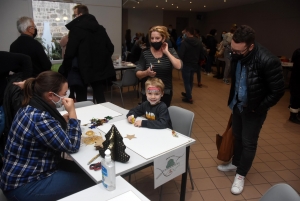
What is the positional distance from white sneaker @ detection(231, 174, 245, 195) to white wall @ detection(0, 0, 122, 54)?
491cm

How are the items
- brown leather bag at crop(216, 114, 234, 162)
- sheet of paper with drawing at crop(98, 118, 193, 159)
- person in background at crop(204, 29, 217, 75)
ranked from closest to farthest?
sheet of paper with drawing at crop(98, 118, 193, 159) → brown leather bag at crop(216, 114, 234, 162) → person in background at crop(204, 29, 217, 75)

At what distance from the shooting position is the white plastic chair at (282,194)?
0.98 metres

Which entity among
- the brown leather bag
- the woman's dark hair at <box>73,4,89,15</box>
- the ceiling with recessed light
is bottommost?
the brown leather bag

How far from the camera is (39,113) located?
4.30 ft

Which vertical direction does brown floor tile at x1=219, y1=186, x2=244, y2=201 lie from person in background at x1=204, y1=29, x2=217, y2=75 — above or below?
below

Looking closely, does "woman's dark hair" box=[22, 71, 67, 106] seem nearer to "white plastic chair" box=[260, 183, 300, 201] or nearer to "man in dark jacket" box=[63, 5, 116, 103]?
"white plastic chair" box=[260, 183, 300, 201]

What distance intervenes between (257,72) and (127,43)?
7.06 m

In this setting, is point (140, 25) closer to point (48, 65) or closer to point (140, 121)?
point (48, 65)

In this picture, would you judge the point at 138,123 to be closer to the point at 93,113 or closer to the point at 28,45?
the point at 93,113

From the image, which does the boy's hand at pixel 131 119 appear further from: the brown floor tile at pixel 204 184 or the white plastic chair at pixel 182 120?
the brown floor tile at pixel 204 184

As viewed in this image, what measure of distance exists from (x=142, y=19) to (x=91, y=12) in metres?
7.67

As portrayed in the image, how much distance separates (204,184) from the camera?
234cm

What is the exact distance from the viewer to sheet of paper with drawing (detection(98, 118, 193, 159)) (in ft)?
4.95

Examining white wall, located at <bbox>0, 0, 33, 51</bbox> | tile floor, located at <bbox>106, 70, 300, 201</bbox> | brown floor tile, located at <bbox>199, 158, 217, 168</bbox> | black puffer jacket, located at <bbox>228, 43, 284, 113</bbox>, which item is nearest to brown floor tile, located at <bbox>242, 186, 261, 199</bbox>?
tile floor, located at <bbox>106, 70, 300, 201</bbox>
